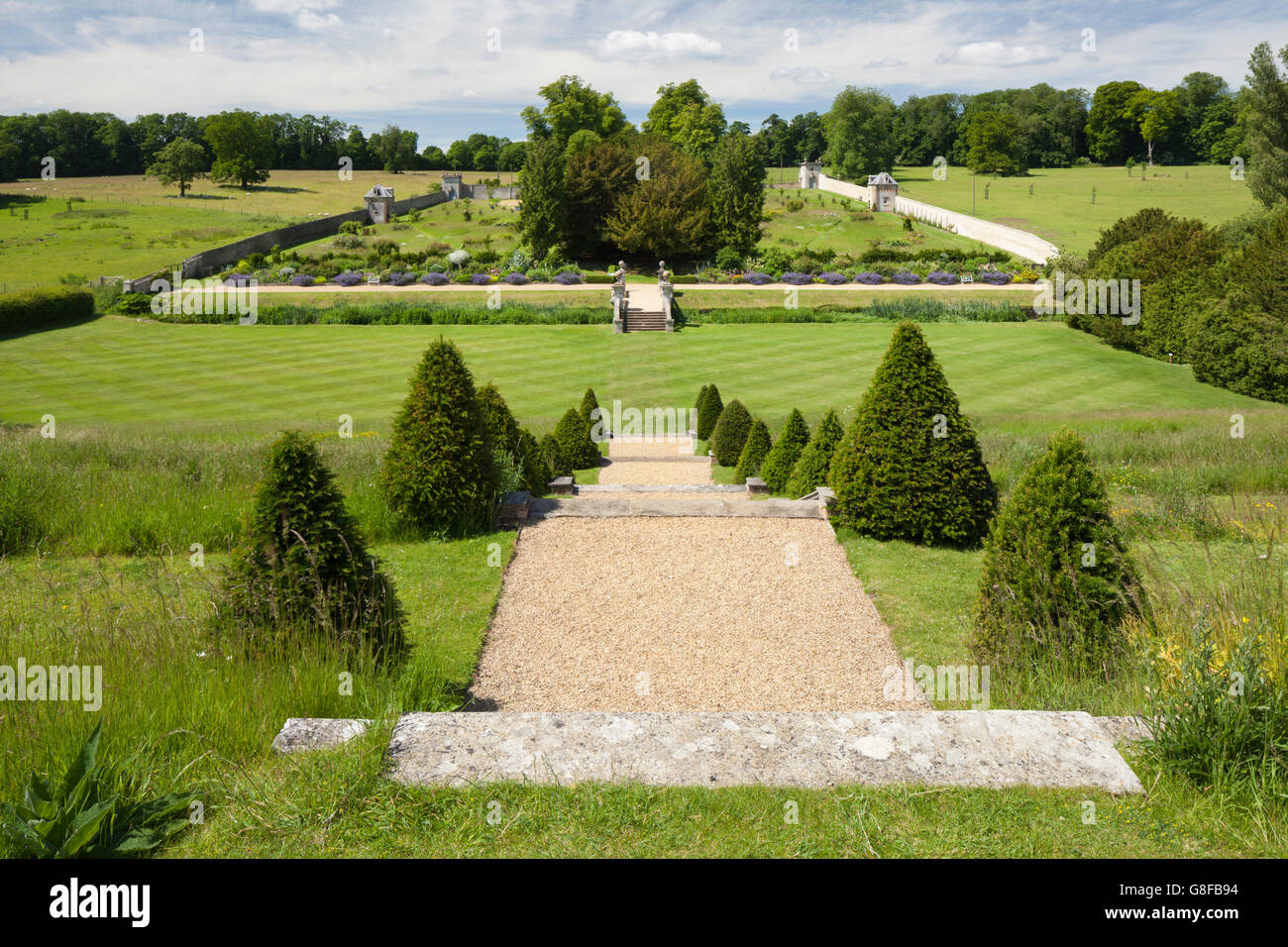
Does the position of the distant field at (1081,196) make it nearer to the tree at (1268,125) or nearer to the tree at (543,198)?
the tree at (1268,125)

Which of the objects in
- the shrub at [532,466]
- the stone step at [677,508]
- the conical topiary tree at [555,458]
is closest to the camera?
the stone step at [677,508]

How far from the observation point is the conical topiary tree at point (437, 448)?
9.55m

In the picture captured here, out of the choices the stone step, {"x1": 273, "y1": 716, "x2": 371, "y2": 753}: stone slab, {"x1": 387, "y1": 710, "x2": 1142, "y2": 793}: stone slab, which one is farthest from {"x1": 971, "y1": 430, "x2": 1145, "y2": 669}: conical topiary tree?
the stone step

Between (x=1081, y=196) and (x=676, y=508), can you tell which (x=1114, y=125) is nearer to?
(x=1081, y=196)

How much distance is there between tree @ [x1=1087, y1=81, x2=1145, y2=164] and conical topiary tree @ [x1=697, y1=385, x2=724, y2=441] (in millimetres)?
98362

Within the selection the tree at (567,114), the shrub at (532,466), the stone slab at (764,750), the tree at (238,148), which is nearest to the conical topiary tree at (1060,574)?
the stone slab at (764,750)

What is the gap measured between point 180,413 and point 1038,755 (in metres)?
25.0

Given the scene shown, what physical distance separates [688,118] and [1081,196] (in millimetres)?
38146

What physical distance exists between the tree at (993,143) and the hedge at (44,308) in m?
86.7

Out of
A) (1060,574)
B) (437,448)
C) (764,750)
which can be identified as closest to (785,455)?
(437,448)

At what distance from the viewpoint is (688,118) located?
78.8m
